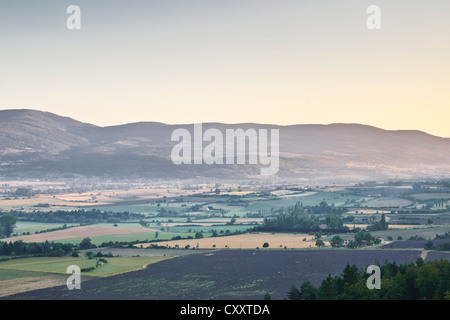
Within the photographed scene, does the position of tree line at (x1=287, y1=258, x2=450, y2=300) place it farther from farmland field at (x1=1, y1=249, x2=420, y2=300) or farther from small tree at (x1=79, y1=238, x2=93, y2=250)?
small tree at (x1=79, y1=238, x2=93, y2=250)

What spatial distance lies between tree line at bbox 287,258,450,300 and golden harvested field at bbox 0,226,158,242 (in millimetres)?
67621

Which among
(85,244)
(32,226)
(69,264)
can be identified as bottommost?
(69,264)

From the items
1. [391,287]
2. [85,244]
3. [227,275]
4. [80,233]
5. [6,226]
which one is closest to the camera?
[391,287]

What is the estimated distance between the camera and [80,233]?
12700cm

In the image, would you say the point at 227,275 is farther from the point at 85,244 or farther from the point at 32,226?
the point at 32,226

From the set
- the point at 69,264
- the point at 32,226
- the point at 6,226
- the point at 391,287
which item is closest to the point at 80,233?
the point at 6,226

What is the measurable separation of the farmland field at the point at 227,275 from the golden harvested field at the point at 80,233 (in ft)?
102

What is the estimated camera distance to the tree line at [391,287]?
188 feet

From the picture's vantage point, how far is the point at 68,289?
7338 cm

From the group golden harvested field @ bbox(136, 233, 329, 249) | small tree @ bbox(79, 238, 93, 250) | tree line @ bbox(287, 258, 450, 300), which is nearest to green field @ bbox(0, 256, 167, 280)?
small tree @ bbox(79, 238, 93, 250)

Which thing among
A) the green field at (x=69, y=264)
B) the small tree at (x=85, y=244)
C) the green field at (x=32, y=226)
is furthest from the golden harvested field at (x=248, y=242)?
the green field at (x=32, y=226)

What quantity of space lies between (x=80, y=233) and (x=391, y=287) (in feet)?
255

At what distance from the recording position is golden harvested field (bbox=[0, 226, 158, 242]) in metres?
120

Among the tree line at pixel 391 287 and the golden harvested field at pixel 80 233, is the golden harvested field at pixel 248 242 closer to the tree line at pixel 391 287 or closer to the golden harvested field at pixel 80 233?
the golden harvested field at pixel 80 233
